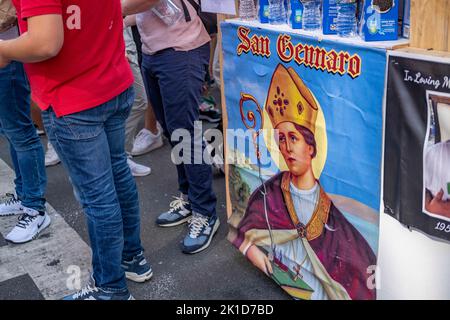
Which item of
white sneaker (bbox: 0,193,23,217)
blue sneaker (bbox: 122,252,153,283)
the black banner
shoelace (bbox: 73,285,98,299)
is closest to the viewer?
the black banner

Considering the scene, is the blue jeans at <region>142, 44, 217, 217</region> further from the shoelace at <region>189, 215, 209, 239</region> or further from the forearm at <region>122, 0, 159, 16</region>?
the forearm at <region>122, 0, 159, 16</region>

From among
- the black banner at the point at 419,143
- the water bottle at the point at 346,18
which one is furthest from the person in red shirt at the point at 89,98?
the black banner at the point at 419,143

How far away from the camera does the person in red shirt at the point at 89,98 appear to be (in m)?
1.97

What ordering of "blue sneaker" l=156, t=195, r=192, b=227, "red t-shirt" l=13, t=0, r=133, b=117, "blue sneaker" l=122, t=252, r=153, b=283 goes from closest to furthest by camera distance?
"red t-shirt" l=13, t=0, r=133, b=117 < "blue sneaker" l=122, t=252, r=153, b=283 < "blue sneaker" l=156, t=195, r=192, b=227

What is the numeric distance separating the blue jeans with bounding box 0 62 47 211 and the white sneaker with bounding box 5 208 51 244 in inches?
1.8

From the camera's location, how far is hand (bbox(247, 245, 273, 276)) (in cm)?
268

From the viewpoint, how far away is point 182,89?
2799mm

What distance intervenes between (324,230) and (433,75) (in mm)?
852

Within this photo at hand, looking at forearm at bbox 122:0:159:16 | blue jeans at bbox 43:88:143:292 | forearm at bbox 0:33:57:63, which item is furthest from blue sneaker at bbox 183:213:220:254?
forearm at bbox 0:33:57:63

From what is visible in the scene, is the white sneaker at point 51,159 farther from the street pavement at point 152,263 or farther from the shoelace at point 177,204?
the shoelace at point 177,204

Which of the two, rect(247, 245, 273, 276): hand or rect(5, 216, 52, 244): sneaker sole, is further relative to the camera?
rect(5, 216, 52, 244): sneaker sole
